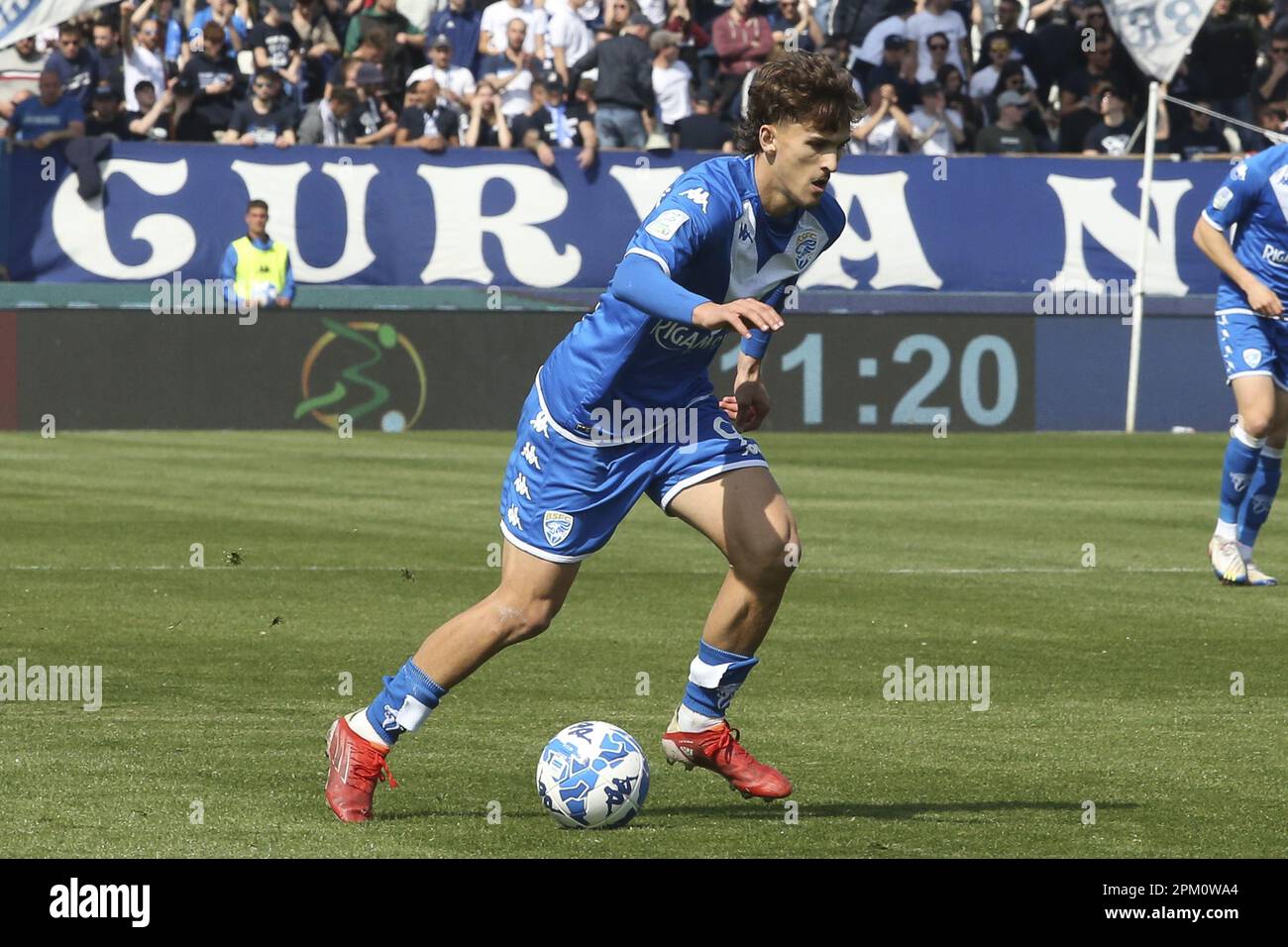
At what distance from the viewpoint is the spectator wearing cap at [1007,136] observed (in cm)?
2617

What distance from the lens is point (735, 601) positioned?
678cm

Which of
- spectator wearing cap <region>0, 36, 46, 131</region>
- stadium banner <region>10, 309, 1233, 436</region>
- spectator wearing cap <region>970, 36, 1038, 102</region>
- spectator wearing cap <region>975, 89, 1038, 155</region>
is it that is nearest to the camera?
stadium banner <region>10, 309, 1233, 436</region>

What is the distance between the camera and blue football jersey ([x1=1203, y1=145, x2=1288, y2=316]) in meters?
12.1

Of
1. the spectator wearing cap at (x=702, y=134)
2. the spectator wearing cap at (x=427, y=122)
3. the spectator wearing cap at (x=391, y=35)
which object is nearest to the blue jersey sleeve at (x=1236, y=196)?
the spectator wearing cap at (x=702, y=134)

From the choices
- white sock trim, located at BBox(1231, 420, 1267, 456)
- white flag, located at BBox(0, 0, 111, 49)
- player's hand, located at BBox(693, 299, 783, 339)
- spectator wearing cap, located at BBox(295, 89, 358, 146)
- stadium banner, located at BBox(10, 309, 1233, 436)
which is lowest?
stadium banner, located at BBox(10, 309, 1233, 436)

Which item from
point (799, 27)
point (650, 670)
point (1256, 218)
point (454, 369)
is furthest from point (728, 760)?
point (799, 27)

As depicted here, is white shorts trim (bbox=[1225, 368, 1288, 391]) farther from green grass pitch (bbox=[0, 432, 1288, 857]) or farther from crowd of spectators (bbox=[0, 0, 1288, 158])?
crowd of spectators (bbox=[0, 0, 1288, 158])

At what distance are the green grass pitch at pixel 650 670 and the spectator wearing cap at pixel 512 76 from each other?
27.0 ft

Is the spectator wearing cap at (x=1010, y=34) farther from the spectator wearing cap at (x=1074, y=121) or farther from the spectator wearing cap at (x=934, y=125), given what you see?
the spectator wearing cap at (x=934, y=125)

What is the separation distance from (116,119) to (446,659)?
19034 mm

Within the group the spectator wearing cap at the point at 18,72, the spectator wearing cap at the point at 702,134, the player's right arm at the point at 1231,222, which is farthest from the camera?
the spectator wearing cap at the point at 702,134

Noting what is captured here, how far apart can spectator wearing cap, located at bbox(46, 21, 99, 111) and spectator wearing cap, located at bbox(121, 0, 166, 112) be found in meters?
0.53

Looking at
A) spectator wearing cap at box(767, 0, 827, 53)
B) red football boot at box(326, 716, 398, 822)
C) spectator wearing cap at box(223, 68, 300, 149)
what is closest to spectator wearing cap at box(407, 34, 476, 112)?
spectator wearing cap at box(223, 68, 300, 149)

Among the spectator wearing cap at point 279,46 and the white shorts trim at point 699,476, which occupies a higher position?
the spectator wearing cap at point 279,46
